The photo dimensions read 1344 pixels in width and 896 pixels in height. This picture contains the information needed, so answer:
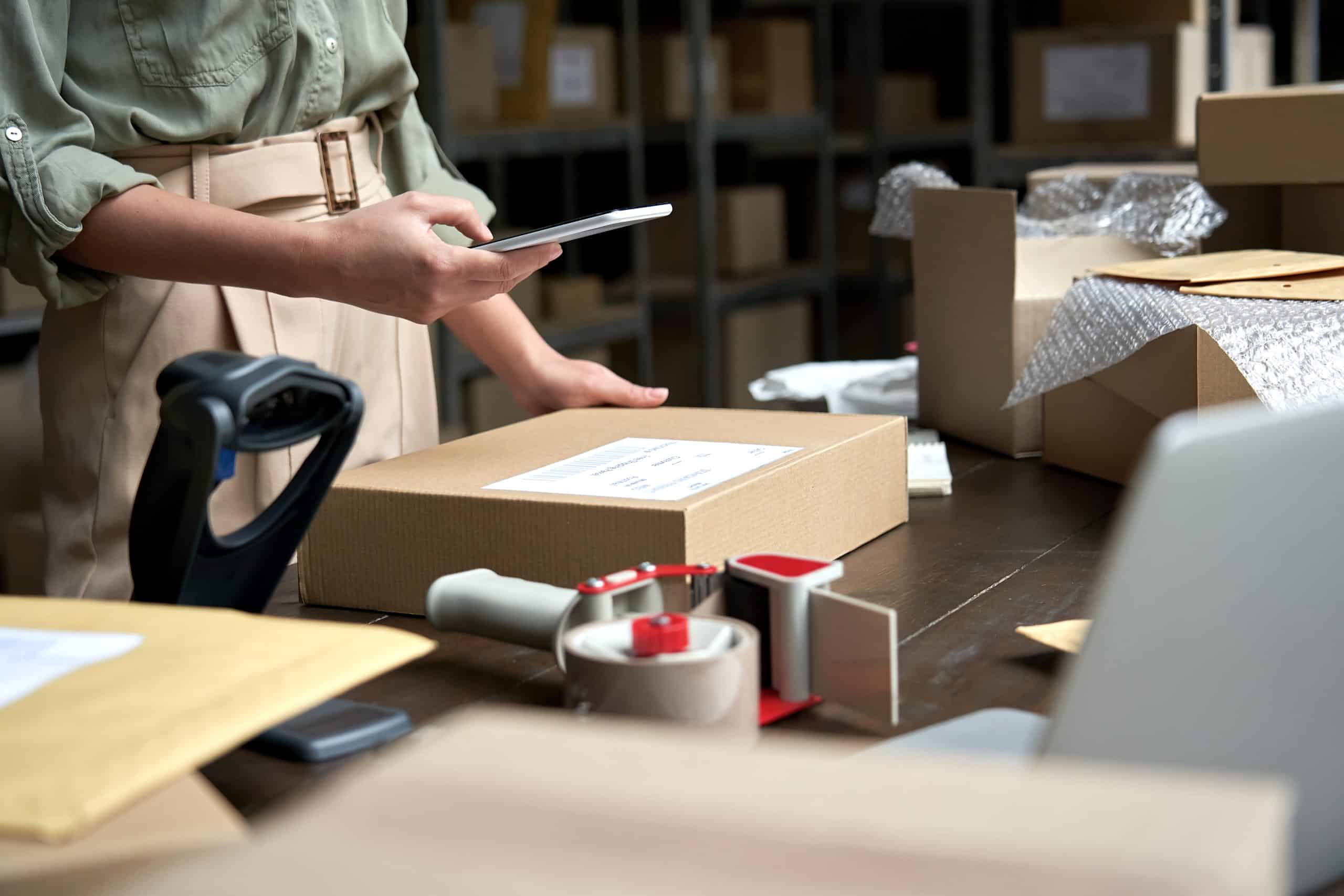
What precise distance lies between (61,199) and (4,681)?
619 mm

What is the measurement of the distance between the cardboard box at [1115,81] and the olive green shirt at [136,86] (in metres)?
1.95

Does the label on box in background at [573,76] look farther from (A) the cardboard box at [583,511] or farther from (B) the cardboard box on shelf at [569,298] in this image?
(A) the cardboard box at [583,511]

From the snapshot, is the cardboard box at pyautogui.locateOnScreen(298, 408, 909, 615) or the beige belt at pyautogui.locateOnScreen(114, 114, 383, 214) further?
the beige belt at pyautogui.locateOnScreen(114, 114, 383, 214)

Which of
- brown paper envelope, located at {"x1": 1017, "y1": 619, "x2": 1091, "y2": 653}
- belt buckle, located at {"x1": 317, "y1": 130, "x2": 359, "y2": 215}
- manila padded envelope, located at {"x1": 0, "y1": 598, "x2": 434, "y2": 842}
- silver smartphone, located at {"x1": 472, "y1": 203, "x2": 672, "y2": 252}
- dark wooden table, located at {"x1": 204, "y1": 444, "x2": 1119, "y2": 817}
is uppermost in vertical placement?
belt buckle, located at {"x1": 317, "y1": 130, "x2": 359, "y2": 215}

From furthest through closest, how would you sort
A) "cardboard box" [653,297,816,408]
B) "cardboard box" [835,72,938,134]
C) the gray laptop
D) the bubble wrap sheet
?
1. "cardboard box" [835,72,938,134]
2. "cardboard box" [653,297,816,408]
3. the bubble wrap sheet
4. the gray laptop

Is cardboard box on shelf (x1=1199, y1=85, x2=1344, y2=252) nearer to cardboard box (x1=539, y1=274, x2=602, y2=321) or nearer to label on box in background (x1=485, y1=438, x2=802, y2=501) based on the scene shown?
label on box in background (x1=485, y1=438, x2=802, y2=501)

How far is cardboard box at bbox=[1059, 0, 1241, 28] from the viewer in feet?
9.18

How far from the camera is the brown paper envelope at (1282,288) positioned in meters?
1.06

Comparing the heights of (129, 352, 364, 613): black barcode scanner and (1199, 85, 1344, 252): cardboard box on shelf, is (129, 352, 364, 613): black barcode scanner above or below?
below

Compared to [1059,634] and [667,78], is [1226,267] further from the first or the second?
[667,78]

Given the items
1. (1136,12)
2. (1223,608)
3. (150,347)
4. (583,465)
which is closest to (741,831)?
(1223,608)

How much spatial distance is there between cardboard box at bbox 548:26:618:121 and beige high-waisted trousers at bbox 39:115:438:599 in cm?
188

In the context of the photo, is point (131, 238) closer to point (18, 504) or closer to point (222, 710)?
point (222, 710)

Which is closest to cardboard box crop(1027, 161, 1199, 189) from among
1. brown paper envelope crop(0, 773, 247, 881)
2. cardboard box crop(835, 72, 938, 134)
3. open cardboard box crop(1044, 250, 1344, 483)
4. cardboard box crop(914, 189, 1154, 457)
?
cardboard box crop(914, 189, 1154, 457)
